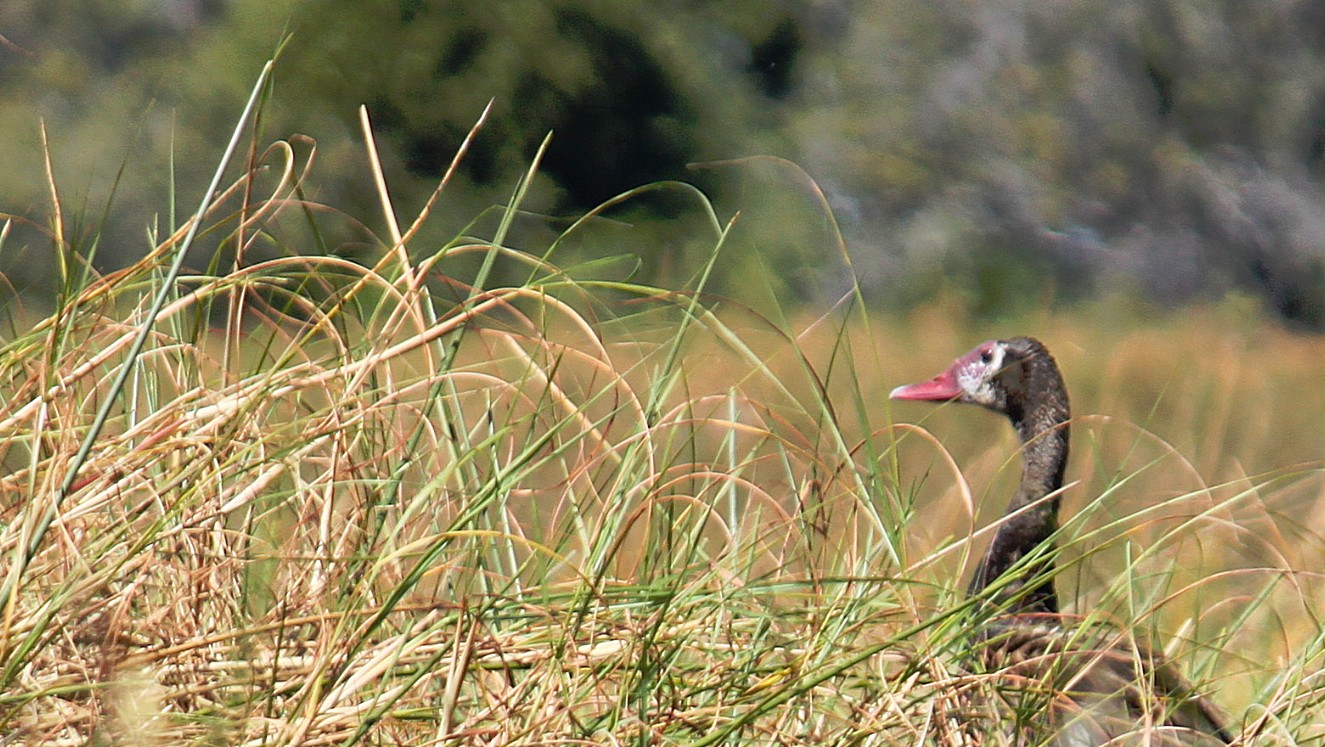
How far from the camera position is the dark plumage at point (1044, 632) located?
3.50 feet

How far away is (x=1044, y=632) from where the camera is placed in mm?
1195

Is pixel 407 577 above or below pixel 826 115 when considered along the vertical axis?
above

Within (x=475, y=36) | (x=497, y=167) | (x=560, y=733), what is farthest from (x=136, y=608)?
(x=475, y=36)

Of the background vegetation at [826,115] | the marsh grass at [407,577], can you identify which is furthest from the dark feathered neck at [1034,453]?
the background vegetation at [826,115]

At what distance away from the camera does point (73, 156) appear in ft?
29.4

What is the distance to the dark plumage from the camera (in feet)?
3.50

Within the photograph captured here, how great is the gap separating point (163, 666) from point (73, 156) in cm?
867

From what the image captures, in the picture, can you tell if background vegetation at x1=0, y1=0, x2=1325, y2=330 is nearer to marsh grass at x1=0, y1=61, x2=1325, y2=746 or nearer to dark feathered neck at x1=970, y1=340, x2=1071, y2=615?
dark feathered neck at x1=970, y1=340, x2=1071, y2=615

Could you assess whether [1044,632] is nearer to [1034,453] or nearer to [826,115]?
[1034,453]

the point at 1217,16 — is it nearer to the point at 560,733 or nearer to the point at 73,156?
the point at 73,156

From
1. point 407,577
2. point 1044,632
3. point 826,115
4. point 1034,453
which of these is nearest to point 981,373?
point 1034,453

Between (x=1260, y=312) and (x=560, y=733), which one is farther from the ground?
(x=560, y=733)

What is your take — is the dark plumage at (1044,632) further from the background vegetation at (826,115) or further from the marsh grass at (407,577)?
the background vegetation at (826,115)

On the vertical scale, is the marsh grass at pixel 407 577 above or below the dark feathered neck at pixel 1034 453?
above
